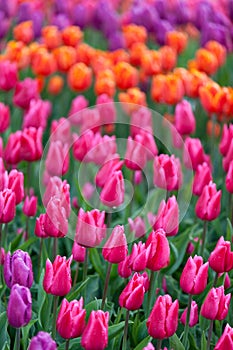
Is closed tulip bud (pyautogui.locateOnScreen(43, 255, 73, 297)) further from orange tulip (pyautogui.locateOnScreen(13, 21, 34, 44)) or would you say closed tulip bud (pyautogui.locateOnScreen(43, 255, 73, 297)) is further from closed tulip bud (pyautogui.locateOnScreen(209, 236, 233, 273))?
orange tulip (pyautogui.locateOnScreen(13, 21, 34, 44))

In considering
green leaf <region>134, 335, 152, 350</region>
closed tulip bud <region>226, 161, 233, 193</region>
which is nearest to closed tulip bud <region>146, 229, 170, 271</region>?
green leaf <region>134, 335, 152, 350</region>

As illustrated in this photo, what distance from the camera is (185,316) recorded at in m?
2.60

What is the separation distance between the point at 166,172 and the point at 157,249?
2.04 ft

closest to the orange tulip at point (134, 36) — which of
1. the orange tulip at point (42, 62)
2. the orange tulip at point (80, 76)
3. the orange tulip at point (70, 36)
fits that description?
the orange tulip at point (70, 36)

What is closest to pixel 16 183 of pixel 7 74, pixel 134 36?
pixel 7 74

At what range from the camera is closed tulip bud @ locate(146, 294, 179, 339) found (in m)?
2.14

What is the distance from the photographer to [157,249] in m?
2.34

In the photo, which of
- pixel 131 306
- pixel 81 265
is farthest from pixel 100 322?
pixel 81 265

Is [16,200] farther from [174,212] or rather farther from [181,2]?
[181,2]

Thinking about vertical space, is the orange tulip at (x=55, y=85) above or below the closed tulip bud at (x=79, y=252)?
below

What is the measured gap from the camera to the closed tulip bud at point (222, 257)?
7.91 feet

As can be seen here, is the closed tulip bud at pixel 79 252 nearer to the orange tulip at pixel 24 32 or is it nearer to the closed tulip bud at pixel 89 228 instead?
the closed tulip bud at pixel 89 228

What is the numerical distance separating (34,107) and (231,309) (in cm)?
143

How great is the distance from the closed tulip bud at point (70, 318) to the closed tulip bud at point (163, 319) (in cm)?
21
